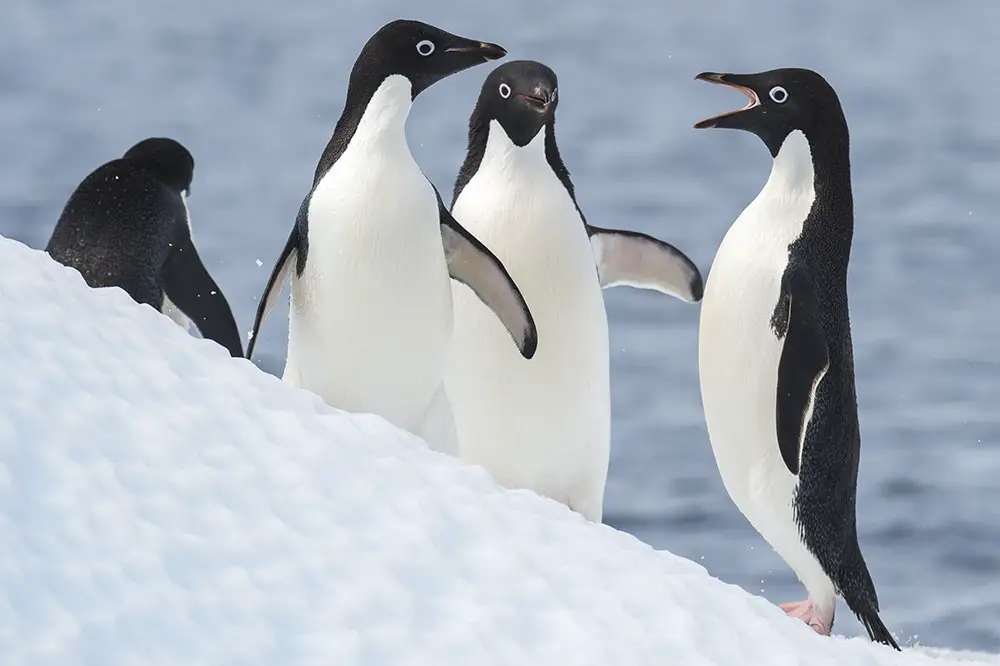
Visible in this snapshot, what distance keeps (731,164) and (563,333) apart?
636 inches

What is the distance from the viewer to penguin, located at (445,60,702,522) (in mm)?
4539

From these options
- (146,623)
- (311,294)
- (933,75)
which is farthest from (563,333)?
(933,75)

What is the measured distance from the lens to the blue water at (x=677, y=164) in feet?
28.9

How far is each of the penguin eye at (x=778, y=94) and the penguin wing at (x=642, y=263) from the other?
0.58 metres

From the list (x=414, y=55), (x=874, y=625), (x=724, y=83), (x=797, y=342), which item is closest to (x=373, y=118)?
(x=414, y=55)

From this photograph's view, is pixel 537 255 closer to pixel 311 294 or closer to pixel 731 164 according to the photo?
pixel 311 294

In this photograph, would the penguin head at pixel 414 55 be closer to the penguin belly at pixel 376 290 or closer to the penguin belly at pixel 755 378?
the penguin belly at pixel 376 290

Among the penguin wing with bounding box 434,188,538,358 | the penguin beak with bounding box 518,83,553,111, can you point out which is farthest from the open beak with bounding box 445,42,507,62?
the penguin wing with bounding box 434,188,538,358

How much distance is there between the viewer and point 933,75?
86.2 ft

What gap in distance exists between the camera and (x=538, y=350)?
179 inches

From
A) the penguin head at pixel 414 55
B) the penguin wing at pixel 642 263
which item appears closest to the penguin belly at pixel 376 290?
the penguin head at pixel 414 55

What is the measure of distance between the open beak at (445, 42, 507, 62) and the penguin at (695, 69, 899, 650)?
1.60 ft

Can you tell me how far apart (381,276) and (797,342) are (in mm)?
975

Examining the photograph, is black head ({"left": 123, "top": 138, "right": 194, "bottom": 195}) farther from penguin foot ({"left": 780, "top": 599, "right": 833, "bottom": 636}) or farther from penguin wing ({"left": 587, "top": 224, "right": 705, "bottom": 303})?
penguin foot ({"left": 780, "top": 599, "right": 833, "bottom": 636})
